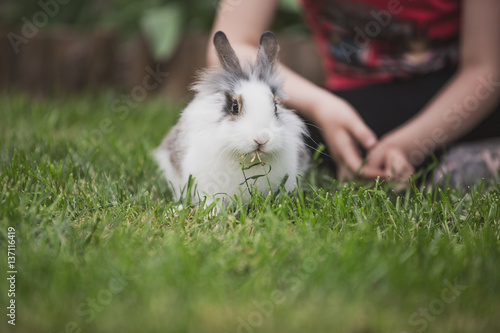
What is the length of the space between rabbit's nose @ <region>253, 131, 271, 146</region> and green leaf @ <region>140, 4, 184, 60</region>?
337 cm

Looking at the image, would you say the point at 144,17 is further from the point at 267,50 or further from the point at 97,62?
the point at 267,50

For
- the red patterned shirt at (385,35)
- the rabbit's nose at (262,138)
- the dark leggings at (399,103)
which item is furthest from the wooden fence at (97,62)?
the rabbit's nose at (262,138)

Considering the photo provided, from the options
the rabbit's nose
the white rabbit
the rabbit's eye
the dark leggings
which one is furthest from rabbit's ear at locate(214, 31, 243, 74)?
the dark leggings

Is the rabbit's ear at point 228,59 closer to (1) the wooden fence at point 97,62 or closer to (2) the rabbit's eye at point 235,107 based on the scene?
(2) the rabbit's eye at point 235,107

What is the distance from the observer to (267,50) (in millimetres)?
2004

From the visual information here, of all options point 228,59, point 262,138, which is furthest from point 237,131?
point 228,59

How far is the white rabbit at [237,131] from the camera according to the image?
182cm

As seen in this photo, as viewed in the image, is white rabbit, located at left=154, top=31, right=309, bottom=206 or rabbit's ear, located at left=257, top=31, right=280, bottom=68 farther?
rabbit's ear, located at left=257, top=31, right=280, bottom=68

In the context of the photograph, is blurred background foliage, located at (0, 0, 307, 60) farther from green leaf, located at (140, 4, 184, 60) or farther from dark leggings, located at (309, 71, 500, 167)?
dark leggings, located at (309, 71, 500, 167)

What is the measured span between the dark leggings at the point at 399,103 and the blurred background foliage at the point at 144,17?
8.25ft

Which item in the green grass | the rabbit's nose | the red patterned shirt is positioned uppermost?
the red patterned shirt

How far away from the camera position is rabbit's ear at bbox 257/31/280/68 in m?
1.96

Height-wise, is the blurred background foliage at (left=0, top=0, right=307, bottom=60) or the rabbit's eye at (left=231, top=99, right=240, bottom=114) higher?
the blurred background foliage at (left=0, top=0, right=307, bottom=60)

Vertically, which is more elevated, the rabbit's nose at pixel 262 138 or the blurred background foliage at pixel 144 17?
the blurred background foliage at pixel 144 17
